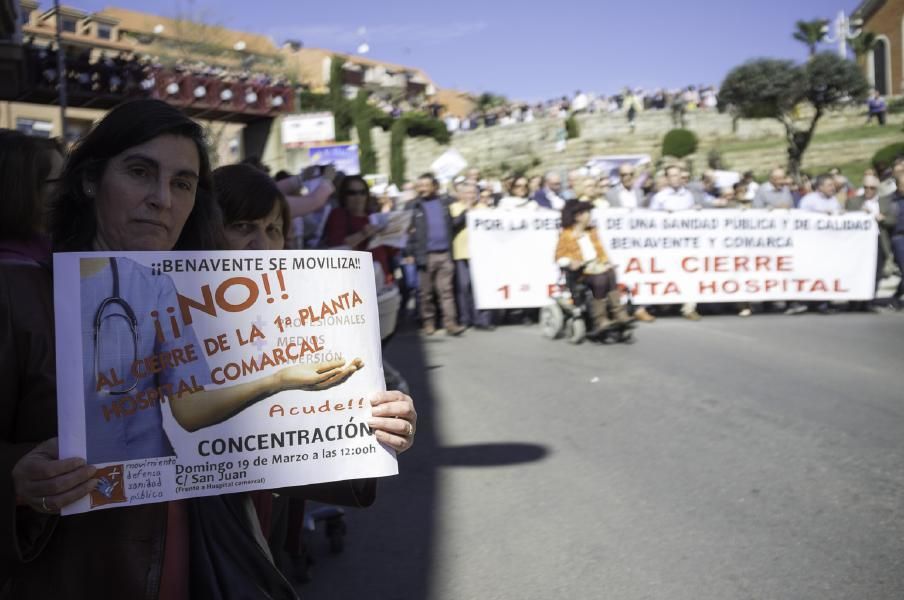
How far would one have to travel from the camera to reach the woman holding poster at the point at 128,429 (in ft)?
4.80

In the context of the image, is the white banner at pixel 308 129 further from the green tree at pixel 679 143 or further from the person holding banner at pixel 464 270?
the green tree at pixel 679 143

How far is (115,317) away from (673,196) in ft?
39.9

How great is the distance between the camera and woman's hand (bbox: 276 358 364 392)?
1.62m

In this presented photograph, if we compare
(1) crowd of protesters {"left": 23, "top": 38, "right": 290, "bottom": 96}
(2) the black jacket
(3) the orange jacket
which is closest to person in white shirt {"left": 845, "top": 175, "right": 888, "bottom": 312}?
(3) the orange jacket

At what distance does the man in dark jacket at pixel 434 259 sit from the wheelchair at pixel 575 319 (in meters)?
1.46

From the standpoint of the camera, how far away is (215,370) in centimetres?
156

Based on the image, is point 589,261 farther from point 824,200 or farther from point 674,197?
point 824,200

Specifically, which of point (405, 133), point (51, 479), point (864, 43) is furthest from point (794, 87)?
point (51, 479)

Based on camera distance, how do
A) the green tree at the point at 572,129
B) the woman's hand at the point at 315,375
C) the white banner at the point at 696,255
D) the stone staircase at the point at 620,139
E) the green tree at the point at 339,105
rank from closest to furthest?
the woman's hand at the point at 315,375 < the white banner at the point at 696,255 < the stone staircase at the point at 620,139 < the green tree at the point at 572,129 < the green tree at the point at 339,105

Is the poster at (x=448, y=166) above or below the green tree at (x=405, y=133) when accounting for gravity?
below

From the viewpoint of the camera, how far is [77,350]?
4.68ft

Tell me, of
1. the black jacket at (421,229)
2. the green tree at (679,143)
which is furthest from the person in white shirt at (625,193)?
the green tree at (679,143)

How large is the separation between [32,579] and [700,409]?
557cm

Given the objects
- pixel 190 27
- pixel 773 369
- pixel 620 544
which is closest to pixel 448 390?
pixel 773 369
